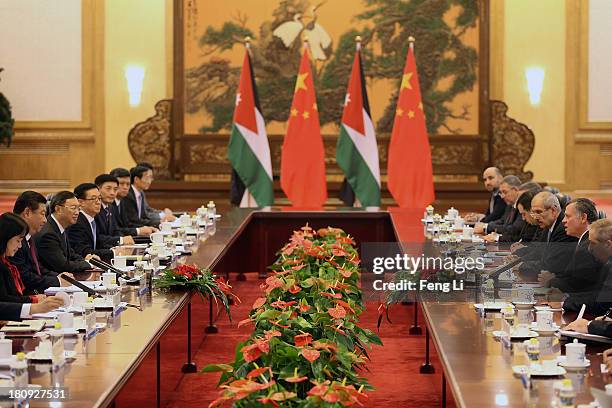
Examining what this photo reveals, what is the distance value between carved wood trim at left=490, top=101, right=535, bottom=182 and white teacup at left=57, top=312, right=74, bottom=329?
10522 mm

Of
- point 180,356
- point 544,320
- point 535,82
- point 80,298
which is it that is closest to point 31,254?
point 180,356

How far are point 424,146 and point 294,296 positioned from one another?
6.96 metres

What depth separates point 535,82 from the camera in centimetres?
1486

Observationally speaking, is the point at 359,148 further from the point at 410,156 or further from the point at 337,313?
the point at 337,313

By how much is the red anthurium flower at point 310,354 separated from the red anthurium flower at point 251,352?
184mm

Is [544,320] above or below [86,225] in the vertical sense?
below

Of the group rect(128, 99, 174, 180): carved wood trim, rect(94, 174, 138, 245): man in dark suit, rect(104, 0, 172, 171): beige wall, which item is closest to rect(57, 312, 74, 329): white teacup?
rect(94, 174, 138, 245): man in dark suit

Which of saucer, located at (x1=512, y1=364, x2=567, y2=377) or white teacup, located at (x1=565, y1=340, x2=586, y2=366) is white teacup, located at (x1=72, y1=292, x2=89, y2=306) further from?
white teacup, located at (x1=565, y1=340, x2=586, y2=366)

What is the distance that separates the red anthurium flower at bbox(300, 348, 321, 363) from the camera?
3896 mm

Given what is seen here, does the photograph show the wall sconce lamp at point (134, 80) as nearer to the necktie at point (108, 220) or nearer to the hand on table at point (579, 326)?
the necktie at point (108, 220)

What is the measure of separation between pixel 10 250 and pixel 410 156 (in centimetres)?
795

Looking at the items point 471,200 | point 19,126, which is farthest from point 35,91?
point 471,200

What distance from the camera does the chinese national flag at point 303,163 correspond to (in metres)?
12.8

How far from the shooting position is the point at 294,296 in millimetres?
6098
